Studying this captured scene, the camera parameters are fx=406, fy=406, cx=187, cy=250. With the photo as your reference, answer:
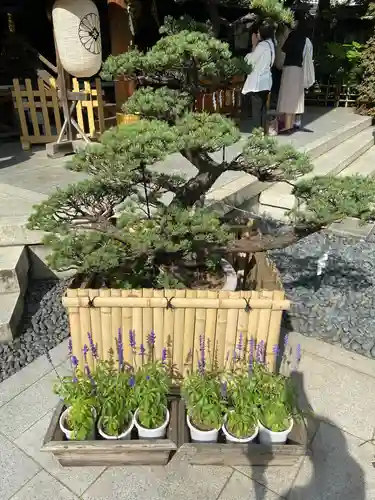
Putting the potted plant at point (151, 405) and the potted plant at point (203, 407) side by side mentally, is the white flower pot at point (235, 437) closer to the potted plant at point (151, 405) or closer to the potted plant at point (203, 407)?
the potted plant at point (203, 407)

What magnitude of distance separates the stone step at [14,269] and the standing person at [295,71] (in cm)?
622

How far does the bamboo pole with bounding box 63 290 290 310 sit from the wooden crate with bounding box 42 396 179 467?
25.2 inches

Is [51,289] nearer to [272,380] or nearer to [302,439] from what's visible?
[272,380]

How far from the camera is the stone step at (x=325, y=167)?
5613mm

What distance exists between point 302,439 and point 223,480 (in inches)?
18.8

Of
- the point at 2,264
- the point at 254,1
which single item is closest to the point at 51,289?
the point at 2,264

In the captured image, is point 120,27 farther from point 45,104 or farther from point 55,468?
point 55,468

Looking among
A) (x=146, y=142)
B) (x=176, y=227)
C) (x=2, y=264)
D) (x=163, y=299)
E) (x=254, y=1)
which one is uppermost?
(x=254, y=1)

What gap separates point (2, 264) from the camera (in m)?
3.64

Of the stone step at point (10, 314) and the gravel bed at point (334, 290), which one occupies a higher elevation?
the stone step at point (10, 314)

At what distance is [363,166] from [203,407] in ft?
21.6

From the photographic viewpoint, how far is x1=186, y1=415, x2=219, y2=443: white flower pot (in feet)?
7.20

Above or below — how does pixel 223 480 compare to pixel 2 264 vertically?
below

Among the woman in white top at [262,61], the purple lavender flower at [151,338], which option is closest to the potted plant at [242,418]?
the purple lavender flower at [151,338]
